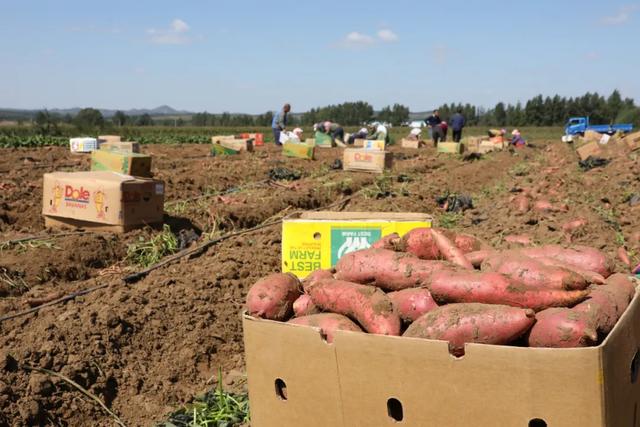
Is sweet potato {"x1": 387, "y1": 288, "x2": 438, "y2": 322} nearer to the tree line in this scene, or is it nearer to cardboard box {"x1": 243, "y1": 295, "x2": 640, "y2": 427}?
cardboard box {"x1": 243, "y1": 295, "x2": 640, "y2": 427}

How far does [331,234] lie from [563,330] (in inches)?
109

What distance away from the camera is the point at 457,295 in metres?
2.78

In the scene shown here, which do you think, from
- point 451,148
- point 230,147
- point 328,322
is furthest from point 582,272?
point 451,148

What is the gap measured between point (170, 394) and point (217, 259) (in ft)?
7.86

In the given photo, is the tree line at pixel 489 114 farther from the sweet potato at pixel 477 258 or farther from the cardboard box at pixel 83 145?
the sweet potato at pixel 477 258

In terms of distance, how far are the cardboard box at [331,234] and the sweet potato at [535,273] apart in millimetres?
1963

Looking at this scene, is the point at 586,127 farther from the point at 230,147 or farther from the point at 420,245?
the point at 420,245

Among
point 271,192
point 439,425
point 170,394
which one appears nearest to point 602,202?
point 271,192

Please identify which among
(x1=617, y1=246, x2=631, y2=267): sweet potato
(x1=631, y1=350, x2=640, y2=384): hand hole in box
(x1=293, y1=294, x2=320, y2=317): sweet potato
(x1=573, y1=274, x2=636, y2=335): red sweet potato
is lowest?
(x1=617, y1=246, x2=631, y2=267): sweet potato

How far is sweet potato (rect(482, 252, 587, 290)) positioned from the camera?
9.02 feet

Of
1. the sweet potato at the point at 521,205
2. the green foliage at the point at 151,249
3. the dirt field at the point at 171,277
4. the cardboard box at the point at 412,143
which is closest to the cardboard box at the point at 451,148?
the cardboard box at the point at 412,143

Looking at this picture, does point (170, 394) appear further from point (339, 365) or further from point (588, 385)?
point (588, 385)

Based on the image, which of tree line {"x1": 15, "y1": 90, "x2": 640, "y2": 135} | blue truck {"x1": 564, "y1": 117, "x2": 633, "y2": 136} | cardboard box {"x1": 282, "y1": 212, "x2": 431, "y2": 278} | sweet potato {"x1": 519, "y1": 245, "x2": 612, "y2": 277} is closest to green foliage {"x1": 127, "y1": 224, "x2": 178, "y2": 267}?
cardboard box {"x1": 282, "y1": 212, "x2": 431, "y2": 278}

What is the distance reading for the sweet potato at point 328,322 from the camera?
2791mm
